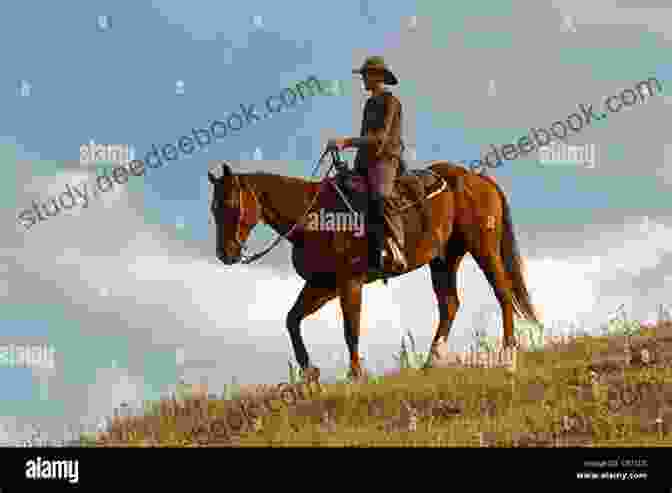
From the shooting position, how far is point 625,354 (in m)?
12.6

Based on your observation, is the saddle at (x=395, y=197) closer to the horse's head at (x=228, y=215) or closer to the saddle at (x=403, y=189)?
the saddle at (x=403, y=189)

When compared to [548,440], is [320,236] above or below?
above

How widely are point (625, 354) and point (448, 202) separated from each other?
3405 mm

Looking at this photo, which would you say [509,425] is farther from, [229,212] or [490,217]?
[490,217]

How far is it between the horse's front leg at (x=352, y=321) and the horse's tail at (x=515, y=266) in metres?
3.56

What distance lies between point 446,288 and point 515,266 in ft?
4.20

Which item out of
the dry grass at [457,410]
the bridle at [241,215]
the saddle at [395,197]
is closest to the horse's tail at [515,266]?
the dry grass at [457,410]

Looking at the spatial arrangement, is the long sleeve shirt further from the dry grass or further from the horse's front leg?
the dry grass

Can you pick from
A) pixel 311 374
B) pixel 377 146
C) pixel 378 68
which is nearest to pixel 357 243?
pixel 377 146

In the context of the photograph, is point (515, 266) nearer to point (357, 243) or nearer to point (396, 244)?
point (396, 244)

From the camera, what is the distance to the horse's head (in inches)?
457

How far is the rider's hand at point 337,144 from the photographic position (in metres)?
12.5
